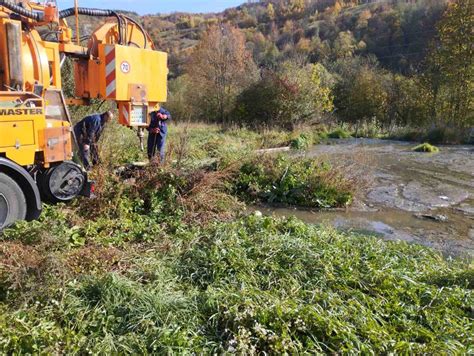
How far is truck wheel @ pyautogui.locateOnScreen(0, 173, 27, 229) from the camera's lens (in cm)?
478

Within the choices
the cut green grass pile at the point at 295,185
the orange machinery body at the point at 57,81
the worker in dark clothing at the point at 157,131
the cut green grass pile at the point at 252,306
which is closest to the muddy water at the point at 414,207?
the cut green grass pile at the point at 295,185

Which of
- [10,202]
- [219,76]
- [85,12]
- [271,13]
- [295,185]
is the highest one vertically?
[271,13]

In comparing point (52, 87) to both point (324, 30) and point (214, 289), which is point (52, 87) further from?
point (324, 30)

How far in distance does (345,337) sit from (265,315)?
0.66m

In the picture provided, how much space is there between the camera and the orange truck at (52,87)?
4.89 m

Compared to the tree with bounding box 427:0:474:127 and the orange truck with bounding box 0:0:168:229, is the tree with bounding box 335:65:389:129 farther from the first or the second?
the orange truck with bounding box 0:0:168:229

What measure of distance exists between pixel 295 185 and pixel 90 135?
4448 millimetres

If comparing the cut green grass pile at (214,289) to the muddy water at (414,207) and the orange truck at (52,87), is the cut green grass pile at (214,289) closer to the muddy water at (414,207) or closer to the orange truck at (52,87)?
the orange truck at (52,87)

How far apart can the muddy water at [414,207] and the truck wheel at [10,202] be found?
4.65m

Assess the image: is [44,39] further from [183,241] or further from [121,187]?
[183,241]

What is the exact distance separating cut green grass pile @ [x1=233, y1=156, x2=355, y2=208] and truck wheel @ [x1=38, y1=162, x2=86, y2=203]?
12.1 feet

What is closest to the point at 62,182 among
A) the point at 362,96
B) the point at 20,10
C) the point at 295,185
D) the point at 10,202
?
the point at 10,202

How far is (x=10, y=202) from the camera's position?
16.1 ft

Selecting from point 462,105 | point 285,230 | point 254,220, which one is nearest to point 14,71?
point 254,220
